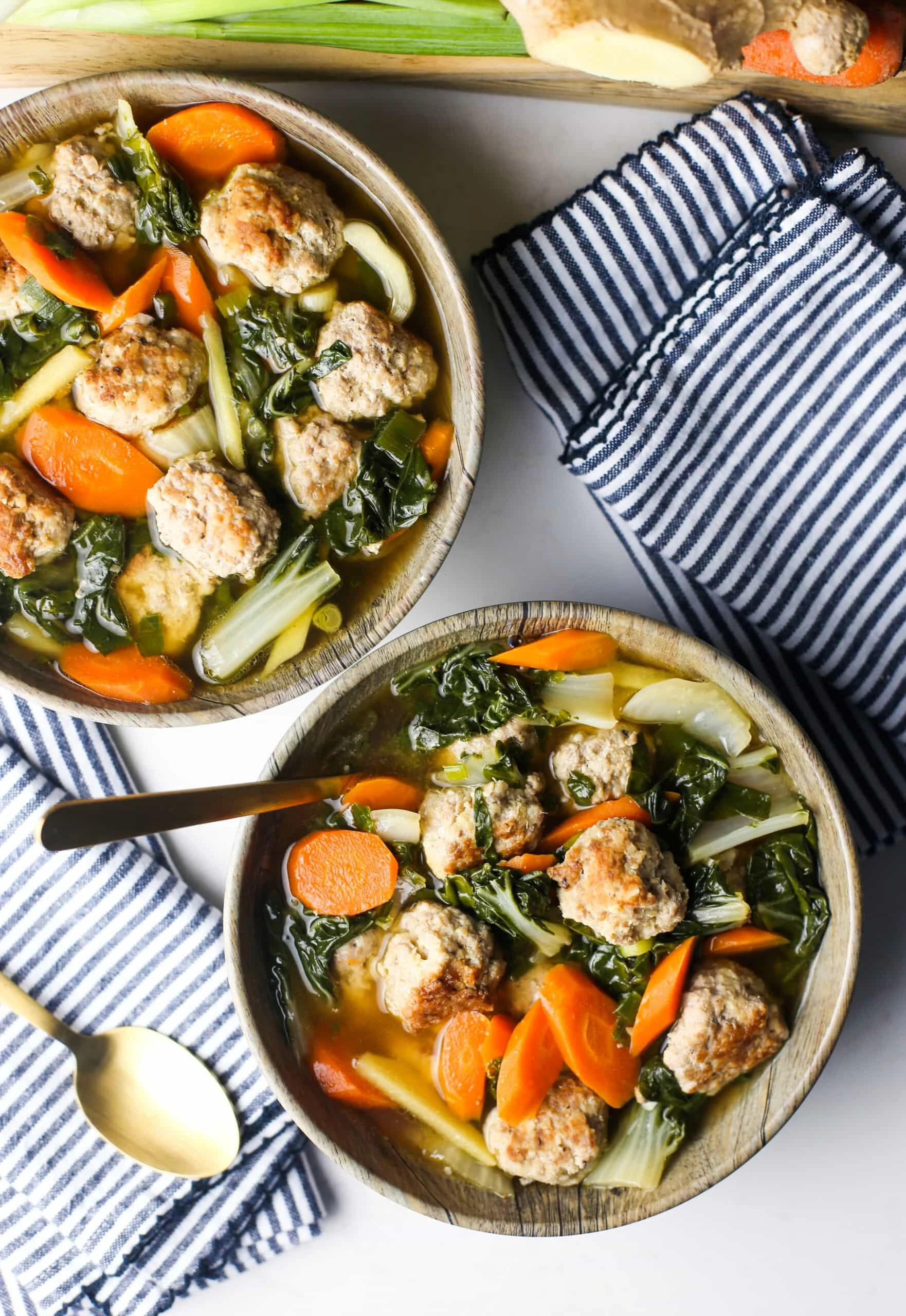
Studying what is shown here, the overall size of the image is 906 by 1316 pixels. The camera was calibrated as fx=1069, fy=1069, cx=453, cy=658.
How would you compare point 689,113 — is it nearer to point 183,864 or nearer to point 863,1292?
point 183,864

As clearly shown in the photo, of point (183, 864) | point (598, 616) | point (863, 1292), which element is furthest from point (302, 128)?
point (863, 1292)

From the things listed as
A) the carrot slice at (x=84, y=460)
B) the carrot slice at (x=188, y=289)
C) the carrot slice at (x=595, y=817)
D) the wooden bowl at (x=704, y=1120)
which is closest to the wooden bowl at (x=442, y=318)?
the wooden bowl at (x=704, y=1120)

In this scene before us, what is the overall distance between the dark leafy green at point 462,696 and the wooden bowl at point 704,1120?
0.26ft

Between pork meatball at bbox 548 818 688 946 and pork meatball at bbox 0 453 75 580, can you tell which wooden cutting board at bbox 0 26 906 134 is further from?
pork meatball at bbox 548 818 688 946

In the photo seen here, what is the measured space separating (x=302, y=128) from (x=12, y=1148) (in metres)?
2.98

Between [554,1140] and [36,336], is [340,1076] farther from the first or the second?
[36,336]

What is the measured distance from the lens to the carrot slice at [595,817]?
272cm

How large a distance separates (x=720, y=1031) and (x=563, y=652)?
1.01 metres

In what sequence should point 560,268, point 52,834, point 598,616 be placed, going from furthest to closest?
point 560,268, point 598,616, point 52,834

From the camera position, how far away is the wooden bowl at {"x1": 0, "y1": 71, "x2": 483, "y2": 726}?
2.55m

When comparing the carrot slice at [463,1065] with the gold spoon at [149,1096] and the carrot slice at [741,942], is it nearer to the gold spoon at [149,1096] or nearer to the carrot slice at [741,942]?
the carrot slice at [741,942]

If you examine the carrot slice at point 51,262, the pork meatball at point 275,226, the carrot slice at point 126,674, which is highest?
the carrot slice at point 51,262

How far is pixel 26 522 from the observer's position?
8.66 feet

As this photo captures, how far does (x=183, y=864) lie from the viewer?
3.28 metres
